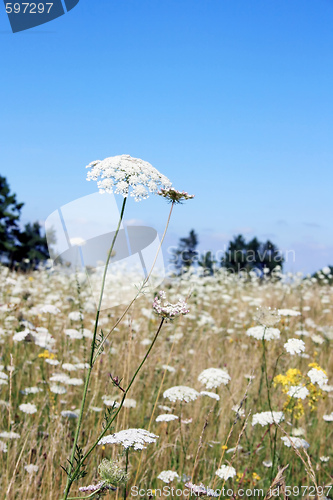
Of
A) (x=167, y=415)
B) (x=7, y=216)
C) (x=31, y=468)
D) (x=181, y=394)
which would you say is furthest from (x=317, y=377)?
(x=7, y=216)

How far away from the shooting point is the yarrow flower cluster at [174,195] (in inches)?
68.1

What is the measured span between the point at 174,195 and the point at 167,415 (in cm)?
128

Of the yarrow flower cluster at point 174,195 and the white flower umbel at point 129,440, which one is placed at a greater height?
the yarrow flower cluster at point 174,195

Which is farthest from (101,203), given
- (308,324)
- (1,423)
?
(308,324)

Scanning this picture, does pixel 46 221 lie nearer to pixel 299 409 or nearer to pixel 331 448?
pixel 299 409

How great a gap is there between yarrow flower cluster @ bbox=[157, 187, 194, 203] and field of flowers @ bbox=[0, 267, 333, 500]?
41 centimetres

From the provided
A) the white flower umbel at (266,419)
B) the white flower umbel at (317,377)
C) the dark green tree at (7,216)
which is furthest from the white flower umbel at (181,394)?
the dark green tree at (7,216)

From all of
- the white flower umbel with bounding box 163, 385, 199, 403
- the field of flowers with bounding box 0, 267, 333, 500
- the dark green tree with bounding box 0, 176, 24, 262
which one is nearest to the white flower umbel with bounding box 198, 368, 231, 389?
the field of flowers with bounding box 0, 267, 333, 500

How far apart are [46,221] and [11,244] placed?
39.6 metres

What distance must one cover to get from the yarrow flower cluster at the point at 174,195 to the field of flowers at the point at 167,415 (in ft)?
1.35

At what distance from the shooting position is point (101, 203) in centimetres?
235

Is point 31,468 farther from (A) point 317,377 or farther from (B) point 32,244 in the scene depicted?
(B) point 32,244
